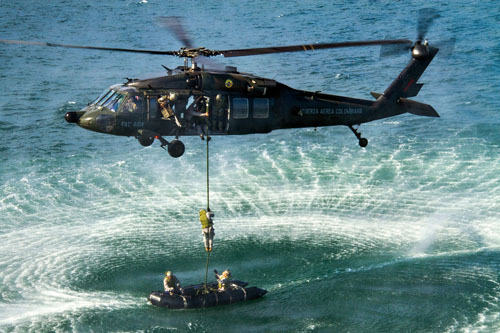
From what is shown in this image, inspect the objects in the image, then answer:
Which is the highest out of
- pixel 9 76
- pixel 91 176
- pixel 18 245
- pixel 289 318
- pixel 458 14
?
pixel 458 14

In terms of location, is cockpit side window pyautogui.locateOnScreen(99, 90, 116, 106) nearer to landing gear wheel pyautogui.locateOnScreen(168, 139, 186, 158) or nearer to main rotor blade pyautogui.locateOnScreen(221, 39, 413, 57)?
landing gear wheel pyautogui.locateOnScreen(168, 139, 186, 158)

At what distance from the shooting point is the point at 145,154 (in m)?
55.6

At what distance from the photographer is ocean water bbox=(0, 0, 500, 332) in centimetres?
3594

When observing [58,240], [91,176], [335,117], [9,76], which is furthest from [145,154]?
[335,117]

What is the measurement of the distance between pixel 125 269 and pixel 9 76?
3847 cm

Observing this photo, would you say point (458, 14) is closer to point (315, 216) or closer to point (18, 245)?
point (315, 216)

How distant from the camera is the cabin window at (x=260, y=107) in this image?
1051 inches

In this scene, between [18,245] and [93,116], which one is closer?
[93,116]

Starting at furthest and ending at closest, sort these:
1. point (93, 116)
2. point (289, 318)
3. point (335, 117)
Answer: point (289, 318)
point (335, 117)
point (93, 116)

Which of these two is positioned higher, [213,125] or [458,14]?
[458,14]

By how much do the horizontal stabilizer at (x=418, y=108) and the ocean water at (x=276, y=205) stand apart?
35.7 ft

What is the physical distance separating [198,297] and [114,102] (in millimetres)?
12031

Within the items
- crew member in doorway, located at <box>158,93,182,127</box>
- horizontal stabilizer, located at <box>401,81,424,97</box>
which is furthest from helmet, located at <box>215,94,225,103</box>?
horizontal stabilizer, located at <box>401,81,424,97</box>

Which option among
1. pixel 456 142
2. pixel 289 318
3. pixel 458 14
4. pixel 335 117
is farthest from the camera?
pixel 458 14
